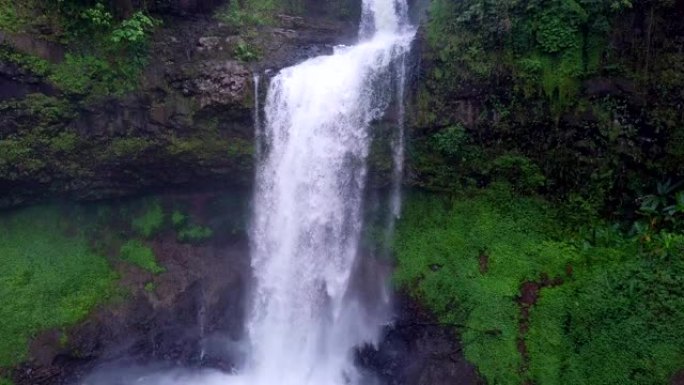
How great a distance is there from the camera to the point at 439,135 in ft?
40.9

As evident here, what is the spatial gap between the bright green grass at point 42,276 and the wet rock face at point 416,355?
724cm

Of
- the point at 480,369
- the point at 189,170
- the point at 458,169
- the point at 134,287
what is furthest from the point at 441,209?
the point at 134,287

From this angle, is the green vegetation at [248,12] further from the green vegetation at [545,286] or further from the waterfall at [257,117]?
the green vegetation at [545,286]

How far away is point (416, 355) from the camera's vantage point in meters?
12.0

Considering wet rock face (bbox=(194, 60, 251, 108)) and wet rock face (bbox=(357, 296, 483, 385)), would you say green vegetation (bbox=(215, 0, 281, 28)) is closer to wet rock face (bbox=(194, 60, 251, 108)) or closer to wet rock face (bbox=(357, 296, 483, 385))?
wet rock face (bbox=(194, 60, 251, 108))

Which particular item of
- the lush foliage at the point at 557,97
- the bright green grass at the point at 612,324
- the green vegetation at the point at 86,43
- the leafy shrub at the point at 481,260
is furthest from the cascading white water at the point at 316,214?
the bright green grass at the point at 612,324

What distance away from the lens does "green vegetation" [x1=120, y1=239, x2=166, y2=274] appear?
14.1 metres

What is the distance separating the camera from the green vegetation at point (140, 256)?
14.1 meters

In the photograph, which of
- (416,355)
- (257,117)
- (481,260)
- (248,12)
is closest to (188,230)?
(257,117)

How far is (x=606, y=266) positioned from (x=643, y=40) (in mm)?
4751

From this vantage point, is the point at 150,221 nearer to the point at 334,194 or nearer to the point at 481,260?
the point at 334,194

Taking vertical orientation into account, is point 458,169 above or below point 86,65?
below

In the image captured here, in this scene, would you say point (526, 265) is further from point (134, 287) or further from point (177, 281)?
point (134, 287)

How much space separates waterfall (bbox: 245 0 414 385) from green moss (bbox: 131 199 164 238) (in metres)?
3.52
